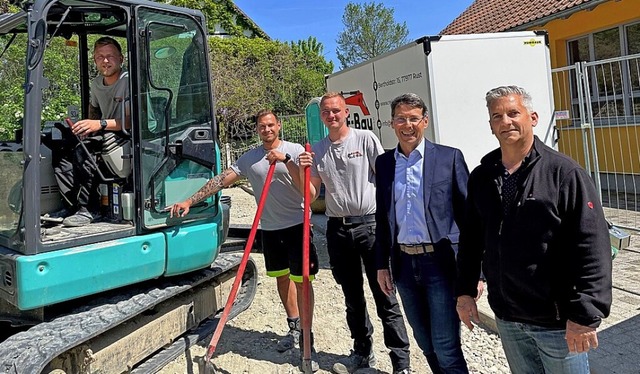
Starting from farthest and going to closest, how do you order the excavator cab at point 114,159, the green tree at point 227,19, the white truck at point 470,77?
the green tree at point 227,19 < the white truck at point 470,77 < the excavator cab at point 114,159

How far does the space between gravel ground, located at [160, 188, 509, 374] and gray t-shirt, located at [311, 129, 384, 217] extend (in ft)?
3.95

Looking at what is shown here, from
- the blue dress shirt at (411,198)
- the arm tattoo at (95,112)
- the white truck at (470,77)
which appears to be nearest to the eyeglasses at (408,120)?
the blue dress shirt at (411,198)

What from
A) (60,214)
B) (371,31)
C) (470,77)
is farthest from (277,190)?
(371,31)

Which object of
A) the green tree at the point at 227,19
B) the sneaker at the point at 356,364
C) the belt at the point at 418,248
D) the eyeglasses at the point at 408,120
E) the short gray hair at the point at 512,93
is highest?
the green tree at the point at 227,19

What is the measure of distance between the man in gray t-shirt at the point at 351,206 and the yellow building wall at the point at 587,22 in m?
7.80

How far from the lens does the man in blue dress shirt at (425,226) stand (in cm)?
283

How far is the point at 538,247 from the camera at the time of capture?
6.57 feet

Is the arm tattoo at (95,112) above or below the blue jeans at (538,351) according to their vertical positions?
above

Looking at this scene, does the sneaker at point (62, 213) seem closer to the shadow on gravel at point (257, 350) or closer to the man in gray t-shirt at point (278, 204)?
the man in gray t-shirt at point (278, 204)

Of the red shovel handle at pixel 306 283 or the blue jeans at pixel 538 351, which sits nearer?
the blue jeans at pixel 538 351

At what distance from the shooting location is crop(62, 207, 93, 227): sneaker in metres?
3.37

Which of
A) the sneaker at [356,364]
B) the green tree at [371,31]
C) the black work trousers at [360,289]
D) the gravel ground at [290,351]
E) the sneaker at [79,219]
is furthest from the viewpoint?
the green tree at [371,31]

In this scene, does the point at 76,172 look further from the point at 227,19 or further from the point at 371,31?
the point at 371,31

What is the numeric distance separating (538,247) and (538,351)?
47cm
